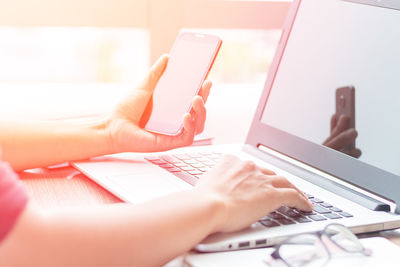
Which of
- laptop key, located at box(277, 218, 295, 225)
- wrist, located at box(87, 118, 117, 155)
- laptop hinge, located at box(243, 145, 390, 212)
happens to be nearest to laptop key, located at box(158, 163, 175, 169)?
wrist, located at box(87, 118, 117, 155)

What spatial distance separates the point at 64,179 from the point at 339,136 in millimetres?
503

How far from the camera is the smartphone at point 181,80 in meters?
1.19

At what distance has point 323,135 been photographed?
1.15m

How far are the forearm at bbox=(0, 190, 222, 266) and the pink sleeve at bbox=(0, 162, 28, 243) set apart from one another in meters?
0.03

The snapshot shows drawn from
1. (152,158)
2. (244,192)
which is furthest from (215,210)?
(152,158)

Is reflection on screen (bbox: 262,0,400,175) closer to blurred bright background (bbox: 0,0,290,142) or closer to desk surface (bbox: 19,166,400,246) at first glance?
desk surface (bbox: 19,166,400,246)

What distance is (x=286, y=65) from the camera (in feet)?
4.19

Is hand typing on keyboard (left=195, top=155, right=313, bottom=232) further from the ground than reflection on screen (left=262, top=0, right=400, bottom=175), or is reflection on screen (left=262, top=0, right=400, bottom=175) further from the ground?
reflection on screen (left=262, top=0, right=400, bottom=175)

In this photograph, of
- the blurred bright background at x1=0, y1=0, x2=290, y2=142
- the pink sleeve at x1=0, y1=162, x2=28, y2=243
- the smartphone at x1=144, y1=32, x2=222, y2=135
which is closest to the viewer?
the pink sleeve at x1=0, y1=162, x2=28, y2=243

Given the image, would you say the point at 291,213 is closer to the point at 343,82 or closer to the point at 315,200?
the point at 315,200

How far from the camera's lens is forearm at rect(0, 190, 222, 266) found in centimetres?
68

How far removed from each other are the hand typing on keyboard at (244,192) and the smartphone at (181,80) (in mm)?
302

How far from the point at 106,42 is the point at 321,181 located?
129cm

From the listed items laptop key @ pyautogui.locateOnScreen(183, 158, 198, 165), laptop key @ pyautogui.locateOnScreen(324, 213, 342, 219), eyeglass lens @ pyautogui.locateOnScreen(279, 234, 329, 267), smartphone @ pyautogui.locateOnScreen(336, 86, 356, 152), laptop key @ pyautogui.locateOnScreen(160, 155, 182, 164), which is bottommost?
laptop key @ pyautogui.locateOnScreen(160, 155, 182, 164)
